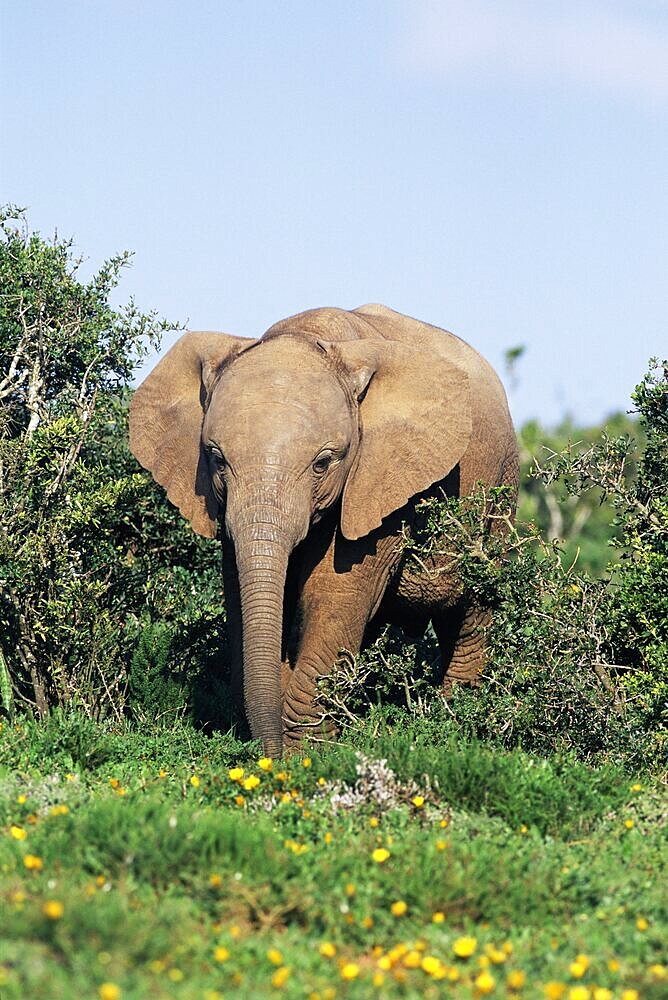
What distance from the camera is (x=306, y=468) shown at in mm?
7863

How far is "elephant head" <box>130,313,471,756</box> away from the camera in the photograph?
7566 millimetres

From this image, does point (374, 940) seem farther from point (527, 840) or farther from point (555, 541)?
point (555, 541)

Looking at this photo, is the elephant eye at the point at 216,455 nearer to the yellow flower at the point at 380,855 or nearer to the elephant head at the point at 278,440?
the elephant head at the point at 278,440

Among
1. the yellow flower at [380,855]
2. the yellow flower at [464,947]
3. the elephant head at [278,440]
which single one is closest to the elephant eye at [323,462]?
the elephant head at [278,440]

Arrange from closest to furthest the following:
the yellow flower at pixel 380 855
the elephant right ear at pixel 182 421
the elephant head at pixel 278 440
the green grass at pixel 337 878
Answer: the green grass at pixel 337 878 → the yellow flower at pixel 380 855 → the elephant head at pixel 278 440 → the elephant right ear at pixel 182 421

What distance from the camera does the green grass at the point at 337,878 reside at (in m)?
4.57

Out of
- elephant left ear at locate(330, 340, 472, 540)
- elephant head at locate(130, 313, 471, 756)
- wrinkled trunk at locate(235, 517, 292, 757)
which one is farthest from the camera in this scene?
elephant left ear at locate(330, 340, 472, 540)

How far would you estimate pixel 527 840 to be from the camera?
20.3ft

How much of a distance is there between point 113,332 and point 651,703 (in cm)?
531

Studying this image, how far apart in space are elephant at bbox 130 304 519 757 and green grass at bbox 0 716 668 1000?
3.63 ft

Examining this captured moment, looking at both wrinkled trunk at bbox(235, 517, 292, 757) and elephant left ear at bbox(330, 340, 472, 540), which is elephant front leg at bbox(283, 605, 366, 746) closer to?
elephant left ear at bbox(330, 340, 472, 540)

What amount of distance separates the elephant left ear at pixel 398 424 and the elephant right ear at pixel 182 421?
2.74 feet

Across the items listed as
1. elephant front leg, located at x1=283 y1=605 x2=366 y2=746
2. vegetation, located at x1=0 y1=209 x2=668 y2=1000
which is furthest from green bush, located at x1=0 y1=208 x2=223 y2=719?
elephant front leg, located at x1=283 y1=605 x2=366 y2=746

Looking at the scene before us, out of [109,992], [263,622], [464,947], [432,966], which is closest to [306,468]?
[263,622]
